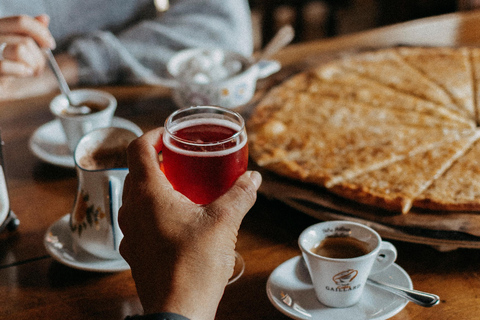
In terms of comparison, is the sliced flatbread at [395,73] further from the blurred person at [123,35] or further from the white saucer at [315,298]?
the white saucer at [315,298]

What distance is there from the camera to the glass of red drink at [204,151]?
2.68ft

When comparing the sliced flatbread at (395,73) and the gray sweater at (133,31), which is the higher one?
the gray sweater at (133,31)

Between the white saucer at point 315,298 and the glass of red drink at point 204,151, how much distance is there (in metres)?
0.21

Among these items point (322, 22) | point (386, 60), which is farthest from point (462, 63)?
point (322, 22)

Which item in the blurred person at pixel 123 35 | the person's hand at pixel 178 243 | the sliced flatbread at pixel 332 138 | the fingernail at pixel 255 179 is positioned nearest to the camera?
the person's hand at pixel 178 243

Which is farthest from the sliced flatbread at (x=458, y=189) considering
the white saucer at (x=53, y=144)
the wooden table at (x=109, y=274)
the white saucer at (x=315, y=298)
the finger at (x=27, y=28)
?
the finger at (x=27, y=28)

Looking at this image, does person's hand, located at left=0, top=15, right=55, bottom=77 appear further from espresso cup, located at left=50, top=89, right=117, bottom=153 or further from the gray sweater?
the gray sweater

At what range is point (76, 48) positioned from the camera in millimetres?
1967

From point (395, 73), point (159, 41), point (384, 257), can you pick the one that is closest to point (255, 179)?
point (384, 257)

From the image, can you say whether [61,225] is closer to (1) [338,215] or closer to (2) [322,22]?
(1) [338,215]

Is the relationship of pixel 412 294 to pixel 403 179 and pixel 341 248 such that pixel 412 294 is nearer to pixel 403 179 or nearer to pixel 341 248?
pixel 341 248

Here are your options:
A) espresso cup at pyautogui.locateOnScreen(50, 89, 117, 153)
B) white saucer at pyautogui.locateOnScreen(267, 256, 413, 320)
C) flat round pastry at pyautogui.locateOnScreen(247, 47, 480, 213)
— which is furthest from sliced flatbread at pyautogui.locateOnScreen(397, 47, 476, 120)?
espresso cup at pyautogui.locateOnScreen(50, 89, 117, 153)

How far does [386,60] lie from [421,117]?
450mm

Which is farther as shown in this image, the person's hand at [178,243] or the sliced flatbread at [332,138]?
the sliced flatbread at [332,138]
